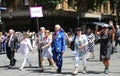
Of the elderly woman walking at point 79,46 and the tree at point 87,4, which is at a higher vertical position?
the elderly woman walking at point 79,46

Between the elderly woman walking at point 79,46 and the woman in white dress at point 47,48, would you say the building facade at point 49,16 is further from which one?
the elderly woman walking at point 79,46

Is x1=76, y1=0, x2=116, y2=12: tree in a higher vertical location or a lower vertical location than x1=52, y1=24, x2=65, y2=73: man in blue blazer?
lower

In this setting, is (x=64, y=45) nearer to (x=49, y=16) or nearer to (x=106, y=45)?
(x=106, y=45)

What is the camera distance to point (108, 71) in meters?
15.4

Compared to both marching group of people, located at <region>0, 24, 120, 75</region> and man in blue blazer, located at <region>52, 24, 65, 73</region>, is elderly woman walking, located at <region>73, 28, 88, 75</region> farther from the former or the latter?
man in blue blazer, located at <region>52, 24, 65, 73</region>

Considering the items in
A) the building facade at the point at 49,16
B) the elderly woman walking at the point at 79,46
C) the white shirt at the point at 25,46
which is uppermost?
the elderly woman walking at the point at 79,46

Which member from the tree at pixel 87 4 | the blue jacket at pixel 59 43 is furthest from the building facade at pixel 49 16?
the blue jacket at pixel 59 43

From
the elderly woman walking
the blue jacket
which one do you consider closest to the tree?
the blue jacket

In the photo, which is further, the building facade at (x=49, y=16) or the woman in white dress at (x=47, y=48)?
the building facade at (x=49, y=16)

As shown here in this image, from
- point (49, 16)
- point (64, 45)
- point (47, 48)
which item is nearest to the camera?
point (64, 45)

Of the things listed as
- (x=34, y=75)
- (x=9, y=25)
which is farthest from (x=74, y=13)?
(x=34, y=75)

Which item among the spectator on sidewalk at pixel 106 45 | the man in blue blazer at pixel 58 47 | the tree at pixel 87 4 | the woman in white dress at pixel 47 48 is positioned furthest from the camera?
the tree at pixel 87 4

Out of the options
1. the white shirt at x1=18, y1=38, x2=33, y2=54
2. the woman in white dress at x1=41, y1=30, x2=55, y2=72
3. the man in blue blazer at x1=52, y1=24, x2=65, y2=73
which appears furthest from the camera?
the white shirt at x1=18, y1=38, x2=33, y2=54

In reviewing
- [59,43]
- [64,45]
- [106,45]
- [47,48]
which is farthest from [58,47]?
[106,45]
